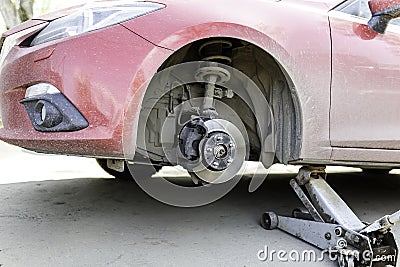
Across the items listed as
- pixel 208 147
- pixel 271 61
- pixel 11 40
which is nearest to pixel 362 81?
pixel 271 61

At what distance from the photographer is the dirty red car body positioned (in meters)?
1.91

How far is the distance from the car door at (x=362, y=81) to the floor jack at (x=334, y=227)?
11.8 inches

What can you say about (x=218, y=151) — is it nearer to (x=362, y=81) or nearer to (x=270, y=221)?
(x=270, y=221)

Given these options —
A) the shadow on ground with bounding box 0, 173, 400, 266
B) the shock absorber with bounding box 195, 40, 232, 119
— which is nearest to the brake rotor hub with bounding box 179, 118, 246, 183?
the shock absorber with bounding box 195, 40, 232, 119

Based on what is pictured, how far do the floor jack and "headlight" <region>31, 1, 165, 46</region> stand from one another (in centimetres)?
126

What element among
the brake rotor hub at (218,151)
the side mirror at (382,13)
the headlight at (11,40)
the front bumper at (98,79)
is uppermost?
the side mirror at (382,13)

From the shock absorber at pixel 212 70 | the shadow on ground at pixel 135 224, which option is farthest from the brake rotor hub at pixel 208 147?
the shadow on ground at pixel 135 224

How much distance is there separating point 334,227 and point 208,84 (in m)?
0.98

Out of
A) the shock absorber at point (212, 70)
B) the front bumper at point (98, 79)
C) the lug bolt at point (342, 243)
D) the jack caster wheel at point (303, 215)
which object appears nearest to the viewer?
the front bumper at point (98, 79)

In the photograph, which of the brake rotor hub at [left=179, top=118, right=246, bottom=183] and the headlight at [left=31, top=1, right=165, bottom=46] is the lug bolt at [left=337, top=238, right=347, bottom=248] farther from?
the headlight at [left=31, top=1, right=165, bottom=46]

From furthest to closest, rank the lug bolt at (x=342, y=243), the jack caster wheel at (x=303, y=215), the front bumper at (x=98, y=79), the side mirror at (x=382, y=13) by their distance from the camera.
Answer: the jack caster wheel at (x=303, y=215) < the side mirror at (x=382, y=13) < the lug bolt at (x=342, y=243) < the front bumper at (x=98, y=79)

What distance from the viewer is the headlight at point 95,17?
6.57 ft

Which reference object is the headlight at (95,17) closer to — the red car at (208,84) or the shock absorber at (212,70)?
the red car at (208,84)

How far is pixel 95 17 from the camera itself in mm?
2043
